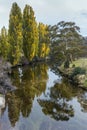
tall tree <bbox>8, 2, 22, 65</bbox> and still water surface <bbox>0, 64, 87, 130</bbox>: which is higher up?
tall tree <bbox>8, 2, 22, 65</bbox>

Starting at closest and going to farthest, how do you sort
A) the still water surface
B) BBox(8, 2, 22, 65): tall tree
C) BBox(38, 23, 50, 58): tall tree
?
the still water surface < BBox(8, 2, 22, 65): tall tree < BBox(38, 23, 50, 58): tall tree

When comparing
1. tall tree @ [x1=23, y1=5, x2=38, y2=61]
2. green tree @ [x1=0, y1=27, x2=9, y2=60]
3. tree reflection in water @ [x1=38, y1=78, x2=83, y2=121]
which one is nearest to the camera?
tree reflection in water @ [x1=38, y1=78, x2=83, y2=121]

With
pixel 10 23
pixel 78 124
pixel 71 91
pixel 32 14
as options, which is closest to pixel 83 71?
pixel 71 91

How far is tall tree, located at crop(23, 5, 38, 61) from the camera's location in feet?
213

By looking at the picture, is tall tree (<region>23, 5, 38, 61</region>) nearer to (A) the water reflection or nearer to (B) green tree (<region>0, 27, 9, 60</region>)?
(B) green tree (<region>0, 27, 9, 60</region>)

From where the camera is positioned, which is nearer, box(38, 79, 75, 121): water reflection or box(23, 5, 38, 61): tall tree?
box(38, 79, 75, 121): water reflection

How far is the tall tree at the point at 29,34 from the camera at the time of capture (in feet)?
213

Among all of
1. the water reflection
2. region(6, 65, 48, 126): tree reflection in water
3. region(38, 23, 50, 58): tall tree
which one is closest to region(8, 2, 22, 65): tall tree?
region(38, 23, 50, 58): tall tree

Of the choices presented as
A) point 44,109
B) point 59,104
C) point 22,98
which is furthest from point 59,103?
point 22,98

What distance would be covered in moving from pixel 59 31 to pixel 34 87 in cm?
3293

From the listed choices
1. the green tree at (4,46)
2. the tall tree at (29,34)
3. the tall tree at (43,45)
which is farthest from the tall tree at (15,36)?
the tall tree at (43,45)

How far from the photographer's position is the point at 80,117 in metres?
23.9

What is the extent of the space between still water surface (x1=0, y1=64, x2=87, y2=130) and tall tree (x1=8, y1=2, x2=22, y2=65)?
22.2 meters

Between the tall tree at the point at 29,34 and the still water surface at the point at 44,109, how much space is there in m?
29.2
